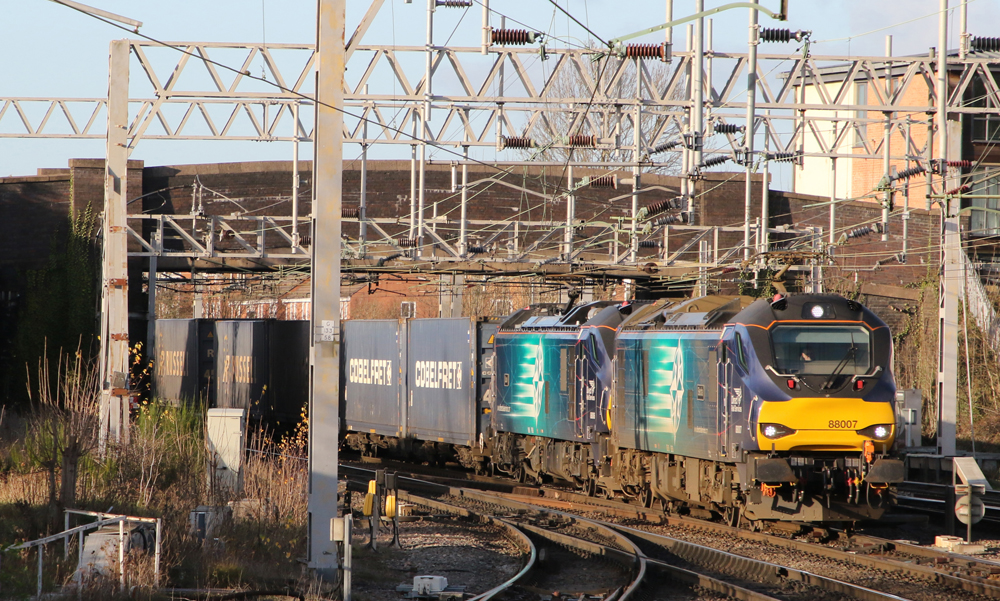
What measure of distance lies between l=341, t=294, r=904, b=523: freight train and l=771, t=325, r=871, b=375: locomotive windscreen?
0.06 ft

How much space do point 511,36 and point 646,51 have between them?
8.15 ft

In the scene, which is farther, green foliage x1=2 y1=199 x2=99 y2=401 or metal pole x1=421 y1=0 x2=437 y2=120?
green foliage x1=2 y1=199 x2=99 y2=401

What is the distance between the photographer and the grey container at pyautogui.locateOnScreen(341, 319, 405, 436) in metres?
25.4

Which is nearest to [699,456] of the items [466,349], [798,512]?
[798,512]

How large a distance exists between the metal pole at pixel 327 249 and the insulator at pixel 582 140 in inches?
360

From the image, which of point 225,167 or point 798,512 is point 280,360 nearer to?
point 225,167

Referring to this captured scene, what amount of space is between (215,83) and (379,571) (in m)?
11.9

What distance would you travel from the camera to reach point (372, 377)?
2645cm

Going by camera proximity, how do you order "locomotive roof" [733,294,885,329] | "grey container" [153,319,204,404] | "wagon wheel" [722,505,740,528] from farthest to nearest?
"grey container" [153,319,204,404], "wagon wheel" [722,505,740,528], "locomotive roof" [733,294,885,329]

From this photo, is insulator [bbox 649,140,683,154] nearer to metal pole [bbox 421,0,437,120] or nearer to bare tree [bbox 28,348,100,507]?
metal pole [bbox 421,0,437,120]

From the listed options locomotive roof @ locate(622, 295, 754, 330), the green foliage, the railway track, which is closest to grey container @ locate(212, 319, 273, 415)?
the green foliage

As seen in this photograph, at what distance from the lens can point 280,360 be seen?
89.7 ft

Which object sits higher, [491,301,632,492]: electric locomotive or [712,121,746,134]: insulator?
[712,121,746,134]: insulator

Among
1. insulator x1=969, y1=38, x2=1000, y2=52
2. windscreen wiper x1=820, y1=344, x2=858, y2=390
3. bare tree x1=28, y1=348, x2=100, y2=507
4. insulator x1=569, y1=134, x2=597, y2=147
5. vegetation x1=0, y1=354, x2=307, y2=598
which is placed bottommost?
vegetation x1=0, y1=354, x2=307, y2=598
